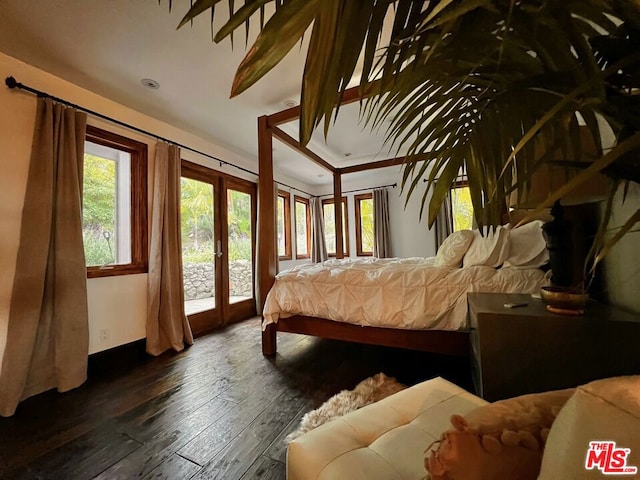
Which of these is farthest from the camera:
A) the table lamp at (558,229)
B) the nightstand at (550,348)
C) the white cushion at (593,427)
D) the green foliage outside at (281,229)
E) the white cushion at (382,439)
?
the green foliage outside at (281,229)

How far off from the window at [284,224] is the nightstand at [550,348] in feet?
13.5

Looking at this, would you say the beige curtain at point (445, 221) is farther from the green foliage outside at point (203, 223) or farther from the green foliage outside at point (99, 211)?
the green foliage outside at point (99, 211)

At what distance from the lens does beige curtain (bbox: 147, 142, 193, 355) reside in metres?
2.58

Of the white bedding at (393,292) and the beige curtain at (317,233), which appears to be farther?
the beige curtain at (317,233)

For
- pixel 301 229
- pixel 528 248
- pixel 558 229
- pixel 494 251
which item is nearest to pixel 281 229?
pixel 301 229

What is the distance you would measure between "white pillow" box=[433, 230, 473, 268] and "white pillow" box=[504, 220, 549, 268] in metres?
0.30

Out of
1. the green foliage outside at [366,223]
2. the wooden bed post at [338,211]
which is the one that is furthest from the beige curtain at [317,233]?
the wooden bed post at [338,211]

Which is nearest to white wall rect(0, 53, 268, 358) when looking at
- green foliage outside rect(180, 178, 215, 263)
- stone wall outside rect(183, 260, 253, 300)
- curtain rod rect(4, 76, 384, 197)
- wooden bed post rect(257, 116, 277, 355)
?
curtain rod rect(4, 76, 384, 197)

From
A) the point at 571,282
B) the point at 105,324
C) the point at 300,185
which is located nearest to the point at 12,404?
the point at 105,324

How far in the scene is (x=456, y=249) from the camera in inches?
82.8

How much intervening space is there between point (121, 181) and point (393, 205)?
4298 mm

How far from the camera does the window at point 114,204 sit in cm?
233

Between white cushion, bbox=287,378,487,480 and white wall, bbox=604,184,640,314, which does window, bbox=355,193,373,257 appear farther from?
white cushion, bbox=287,378,487,480

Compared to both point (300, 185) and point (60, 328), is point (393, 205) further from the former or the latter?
point (60, 328)
